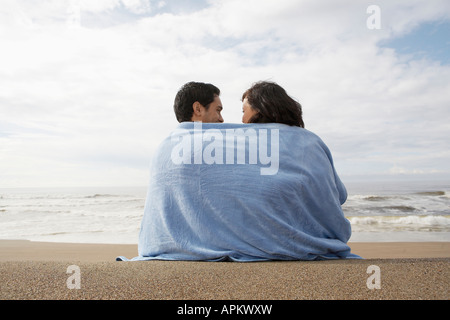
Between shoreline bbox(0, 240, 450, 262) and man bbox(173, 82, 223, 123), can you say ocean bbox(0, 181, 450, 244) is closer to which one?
shoreline bbox(0, 240, 450, 262)

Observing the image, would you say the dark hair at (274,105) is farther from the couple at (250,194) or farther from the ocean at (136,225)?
the ocean at (136,225)

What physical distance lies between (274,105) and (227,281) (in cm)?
130

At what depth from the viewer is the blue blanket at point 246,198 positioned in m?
2.54

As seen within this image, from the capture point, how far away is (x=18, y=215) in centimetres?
1253

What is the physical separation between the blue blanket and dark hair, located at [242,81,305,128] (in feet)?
0.29

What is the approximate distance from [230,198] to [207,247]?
0.37 meters

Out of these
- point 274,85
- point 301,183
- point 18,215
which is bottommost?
point 18,215

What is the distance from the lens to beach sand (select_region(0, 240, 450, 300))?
174 cm

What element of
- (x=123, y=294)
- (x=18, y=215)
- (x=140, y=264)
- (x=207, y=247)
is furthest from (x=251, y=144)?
(x=18, y=215)

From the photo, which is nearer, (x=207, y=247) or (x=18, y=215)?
(x=207, y=247)

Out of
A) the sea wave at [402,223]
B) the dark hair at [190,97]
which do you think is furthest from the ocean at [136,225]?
the dark hair at [190,97]

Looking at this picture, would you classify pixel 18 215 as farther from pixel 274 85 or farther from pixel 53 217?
pixel 274 85

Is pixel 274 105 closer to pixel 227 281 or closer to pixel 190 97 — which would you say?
pixel 190 97

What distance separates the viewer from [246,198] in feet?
8.25
